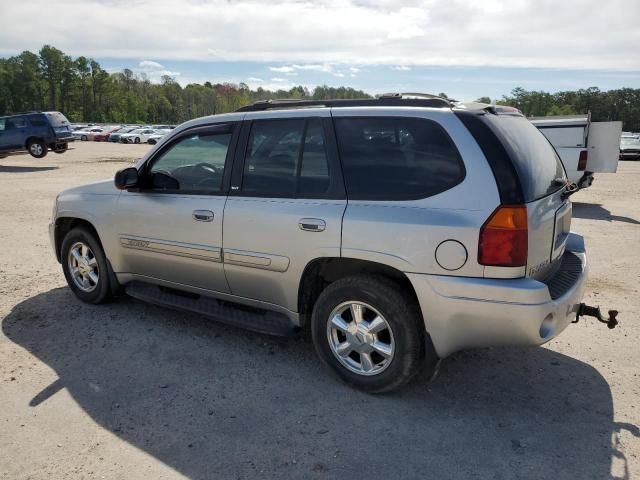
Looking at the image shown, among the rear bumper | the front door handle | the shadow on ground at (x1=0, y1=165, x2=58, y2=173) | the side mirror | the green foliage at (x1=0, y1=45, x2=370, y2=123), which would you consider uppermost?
the green foliage at (x1=0, y1=45, x2=370, y2=123)

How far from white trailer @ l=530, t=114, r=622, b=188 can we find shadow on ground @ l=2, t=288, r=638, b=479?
9465mm

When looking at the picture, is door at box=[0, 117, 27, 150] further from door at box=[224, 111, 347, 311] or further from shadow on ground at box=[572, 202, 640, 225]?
door at box=[224, 111, 347, 311]

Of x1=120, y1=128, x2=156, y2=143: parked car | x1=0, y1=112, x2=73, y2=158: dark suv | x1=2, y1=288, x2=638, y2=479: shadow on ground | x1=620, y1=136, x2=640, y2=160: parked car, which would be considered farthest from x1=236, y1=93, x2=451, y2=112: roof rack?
x1=120, y1=128, x2=156, y2=143: parked car

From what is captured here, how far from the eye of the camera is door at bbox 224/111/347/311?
351 centimetres

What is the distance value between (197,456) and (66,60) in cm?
13050

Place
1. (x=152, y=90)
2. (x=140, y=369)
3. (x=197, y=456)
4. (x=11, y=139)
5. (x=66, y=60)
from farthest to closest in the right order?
(x=152, y=90), (x=66, y=60), (x=11, y=139), (x=140, y=369), (x=197, y=456)

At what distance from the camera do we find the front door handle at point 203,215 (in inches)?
159

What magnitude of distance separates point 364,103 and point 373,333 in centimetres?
155

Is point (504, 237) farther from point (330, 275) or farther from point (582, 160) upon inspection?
point (582, 160)

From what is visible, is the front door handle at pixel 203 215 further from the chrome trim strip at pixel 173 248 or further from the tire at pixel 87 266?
the tire at pixel 87 266

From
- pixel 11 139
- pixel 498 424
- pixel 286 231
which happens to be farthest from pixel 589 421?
pixel 11 139

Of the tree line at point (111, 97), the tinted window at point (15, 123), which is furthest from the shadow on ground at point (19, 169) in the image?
the tree line at point (111, 97)

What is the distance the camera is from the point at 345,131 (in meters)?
3.55

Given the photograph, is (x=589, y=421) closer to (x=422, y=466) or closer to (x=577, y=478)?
(x=577, y=478)
